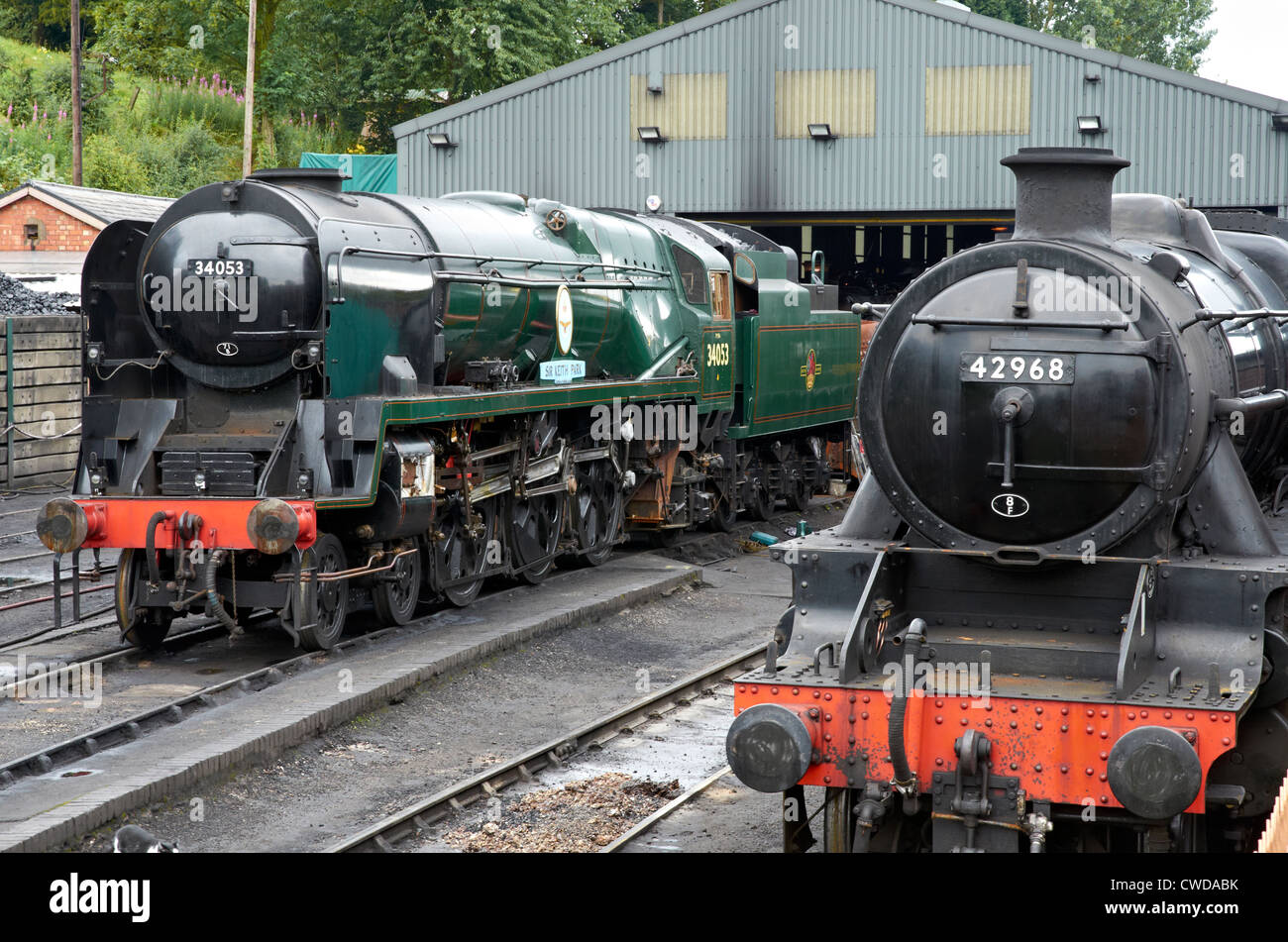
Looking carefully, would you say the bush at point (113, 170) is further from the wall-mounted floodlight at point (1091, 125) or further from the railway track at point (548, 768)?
the railway track at point (548, 768)

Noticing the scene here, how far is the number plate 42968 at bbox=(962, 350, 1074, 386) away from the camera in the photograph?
5.52 m

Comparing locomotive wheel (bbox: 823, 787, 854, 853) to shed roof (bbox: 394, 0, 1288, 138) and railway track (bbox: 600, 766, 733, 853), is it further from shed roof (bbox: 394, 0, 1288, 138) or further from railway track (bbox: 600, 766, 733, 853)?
shed roof (bbox: 394, 0, 1288, 138)

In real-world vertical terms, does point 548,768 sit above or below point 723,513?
below

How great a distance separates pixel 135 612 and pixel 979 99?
1656 cm

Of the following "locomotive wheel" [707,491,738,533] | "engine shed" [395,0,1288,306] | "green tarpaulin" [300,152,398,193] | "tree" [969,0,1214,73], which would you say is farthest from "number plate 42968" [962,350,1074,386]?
"tree" [969,0,1214,73]

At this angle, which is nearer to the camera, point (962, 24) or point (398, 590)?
point (398, 590)

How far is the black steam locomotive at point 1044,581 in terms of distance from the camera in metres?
5.12

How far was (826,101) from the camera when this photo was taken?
22.9 meters

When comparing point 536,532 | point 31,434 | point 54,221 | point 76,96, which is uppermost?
point 76,96

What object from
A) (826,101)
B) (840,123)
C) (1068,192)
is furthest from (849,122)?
(1068,192)

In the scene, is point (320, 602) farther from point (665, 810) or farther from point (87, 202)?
point (87, 202)

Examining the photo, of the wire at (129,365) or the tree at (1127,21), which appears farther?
the tree at (1127,21)

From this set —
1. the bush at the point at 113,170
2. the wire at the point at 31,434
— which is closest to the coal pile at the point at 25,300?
the wire at the point at 31,434

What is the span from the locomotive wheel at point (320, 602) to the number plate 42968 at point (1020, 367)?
5368mm
